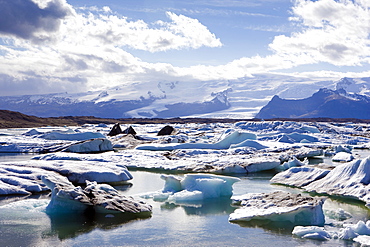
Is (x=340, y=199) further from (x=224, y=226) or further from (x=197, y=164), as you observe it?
(x=197, y=164)

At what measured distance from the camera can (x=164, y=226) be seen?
892 cm

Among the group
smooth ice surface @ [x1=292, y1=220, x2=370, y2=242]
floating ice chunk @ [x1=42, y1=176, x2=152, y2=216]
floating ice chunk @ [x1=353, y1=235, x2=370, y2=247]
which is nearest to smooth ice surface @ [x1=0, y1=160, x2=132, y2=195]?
floating ice chunk @ [x1=42, y1=176, x2=152, y2=216]

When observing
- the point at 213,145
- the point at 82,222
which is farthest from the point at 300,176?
the point at 213,145

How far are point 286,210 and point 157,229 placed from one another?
3.03 m

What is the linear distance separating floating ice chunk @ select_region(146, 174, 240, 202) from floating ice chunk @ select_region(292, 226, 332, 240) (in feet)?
12.3

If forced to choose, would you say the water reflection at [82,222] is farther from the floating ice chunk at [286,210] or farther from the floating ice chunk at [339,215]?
the floating ice chunk at [339,215]

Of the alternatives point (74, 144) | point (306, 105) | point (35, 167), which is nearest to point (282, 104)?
point (306, 105)

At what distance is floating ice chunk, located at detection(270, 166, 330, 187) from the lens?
1331 cm

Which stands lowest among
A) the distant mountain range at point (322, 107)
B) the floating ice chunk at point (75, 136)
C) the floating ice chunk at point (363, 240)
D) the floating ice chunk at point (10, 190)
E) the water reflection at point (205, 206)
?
the floating ice chunk at point (363, 240)

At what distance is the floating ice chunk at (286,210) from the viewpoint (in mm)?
9023

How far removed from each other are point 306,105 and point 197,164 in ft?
542

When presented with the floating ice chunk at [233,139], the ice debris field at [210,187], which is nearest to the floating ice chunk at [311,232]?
the ice debris field at [210,187]

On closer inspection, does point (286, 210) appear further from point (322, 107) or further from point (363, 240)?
point (322, 107)

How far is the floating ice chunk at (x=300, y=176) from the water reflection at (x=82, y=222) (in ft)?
20.1
